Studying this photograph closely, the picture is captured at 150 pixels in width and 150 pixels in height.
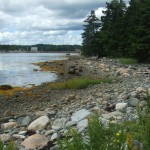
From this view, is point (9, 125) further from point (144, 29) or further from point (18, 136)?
point (144, 29)

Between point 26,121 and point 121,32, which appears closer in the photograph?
point 26,121

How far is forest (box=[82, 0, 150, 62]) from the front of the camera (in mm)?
38156

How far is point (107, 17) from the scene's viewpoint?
62281 millimetres

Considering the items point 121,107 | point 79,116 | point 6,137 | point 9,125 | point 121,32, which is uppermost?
point 121,32

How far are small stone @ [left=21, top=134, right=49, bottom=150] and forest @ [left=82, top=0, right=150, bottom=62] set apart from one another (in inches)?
1158

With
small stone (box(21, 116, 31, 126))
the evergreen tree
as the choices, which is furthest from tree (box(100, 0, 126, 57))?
small stone (box(21, 116, 31, 126))

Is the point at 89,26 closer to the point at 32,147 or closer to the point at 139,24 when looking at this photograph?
the point at 139,24

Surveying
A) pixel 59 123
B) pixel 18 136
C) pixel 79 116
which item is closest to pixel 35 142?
pixel 18 136

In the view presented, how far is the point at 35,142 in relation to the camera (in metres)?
9.34

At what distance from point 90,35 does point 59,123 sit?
59.6 m

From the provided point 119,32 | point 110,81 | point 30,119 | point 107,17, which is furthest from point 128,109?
point 107,17

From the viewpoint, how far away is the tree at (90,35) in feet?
226

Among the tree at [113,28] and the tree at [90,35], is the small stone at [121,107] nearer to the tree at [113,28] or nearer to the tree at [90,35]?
the tree at [113,28]

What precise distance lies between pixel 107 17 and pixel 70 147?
5979cm
